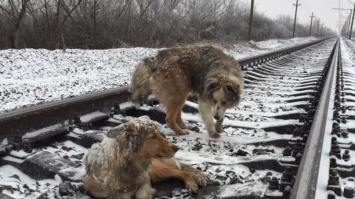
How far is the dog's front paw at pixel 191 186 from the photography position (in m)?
3.54

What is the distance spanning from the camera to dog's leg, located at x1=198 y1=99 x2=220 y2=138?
5352mm

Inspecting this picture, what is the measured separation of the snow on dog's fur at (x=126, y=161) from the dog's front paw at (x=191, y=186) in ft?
0.99

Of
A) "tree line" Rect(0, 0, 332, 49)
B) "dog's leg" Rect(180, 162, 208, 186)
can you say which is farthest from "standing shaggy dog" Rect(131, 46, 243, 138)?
"tree line" Rect(0, 0, 332, 49)

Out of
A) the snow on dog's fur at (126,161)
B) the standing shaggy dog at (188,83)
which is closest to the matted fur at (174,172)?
the snow on dog's fur at (126,161)

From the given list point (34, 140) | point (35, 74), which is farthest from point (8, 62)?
point (34, 140)

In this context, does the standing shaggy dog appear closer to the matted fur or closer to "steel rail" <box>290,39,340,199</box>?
"steel rail" <box>290,39,340,199</box>

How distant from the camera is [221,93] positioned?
5602 mm

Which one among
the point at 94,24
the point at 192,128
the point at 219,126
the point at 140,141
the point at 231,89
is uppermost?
the point at 94,24

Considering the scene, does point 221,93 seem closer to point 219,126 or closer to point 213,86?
point 213,86

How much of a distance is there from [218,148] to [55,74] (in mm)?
7574

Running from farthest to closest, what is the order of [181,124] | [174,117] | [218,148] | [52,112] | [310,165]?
[181,124], [174,117], [52,112], [218,148], [310,165]

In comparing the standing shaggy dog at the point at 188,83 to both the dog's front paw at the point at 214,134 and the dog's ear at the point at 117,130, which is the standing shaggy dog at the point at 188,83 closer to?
the dog's front paw at the point at 214,134

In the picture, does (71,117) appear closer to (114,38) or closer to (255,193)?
(255,193)

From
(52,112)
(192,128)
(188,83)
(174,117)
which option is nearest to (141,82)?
(188,83)
